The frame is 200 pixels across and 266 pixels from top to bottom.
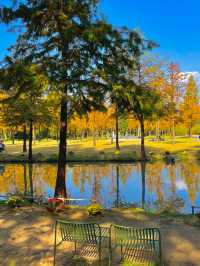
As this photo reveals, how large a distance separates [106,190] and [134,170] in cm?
857

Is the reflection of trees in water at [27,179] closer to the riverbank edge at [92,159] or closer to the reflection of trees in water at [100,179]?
the reflection of trees in water at [100,179]

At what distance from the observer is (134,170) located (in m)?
27.5

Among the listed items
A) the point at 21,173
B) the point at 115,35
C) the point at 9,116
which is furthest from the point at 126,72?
the point at 9,116

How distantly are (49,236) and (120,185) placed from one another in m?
12.1

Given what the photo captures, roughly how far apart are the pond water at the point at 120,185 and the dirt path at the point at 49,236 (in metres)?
3.50

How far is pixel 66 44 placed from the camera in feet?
45.0

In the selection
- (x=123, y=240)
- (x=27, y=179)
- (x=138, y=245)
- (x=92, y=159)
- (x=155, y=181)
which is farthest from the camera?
(x=92, y=159)

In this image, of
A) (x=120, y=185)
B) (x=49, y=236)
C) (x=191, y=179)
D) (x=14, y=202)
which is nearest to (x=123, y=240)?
(x=49, y=236)

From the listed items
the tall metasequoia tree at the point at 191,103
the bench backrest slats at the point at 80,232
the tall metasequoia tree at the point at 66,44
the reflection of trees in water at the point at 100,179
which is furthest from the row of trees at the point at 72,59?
the tall metasequoia tree at the point at 191,103

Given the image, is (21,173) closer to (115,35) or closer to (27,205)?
(27,205)

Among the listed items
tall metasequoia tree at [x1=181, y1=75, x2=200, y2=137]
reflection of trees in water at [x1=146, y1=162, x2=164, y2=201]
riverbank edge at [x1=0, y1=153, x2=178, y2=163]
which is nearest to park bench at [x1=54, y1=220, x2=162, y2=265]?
reflection of trees in water at [x1=146, y1=162, x2=164, y2=201]

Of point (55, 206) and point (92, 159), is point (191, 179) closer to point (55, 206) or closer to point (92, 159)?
point (55, 206)

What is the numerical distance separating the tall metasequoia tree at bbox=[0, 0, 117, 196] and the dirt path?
4959 millimetres

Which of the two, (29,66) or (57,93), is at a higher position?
(29,66)
